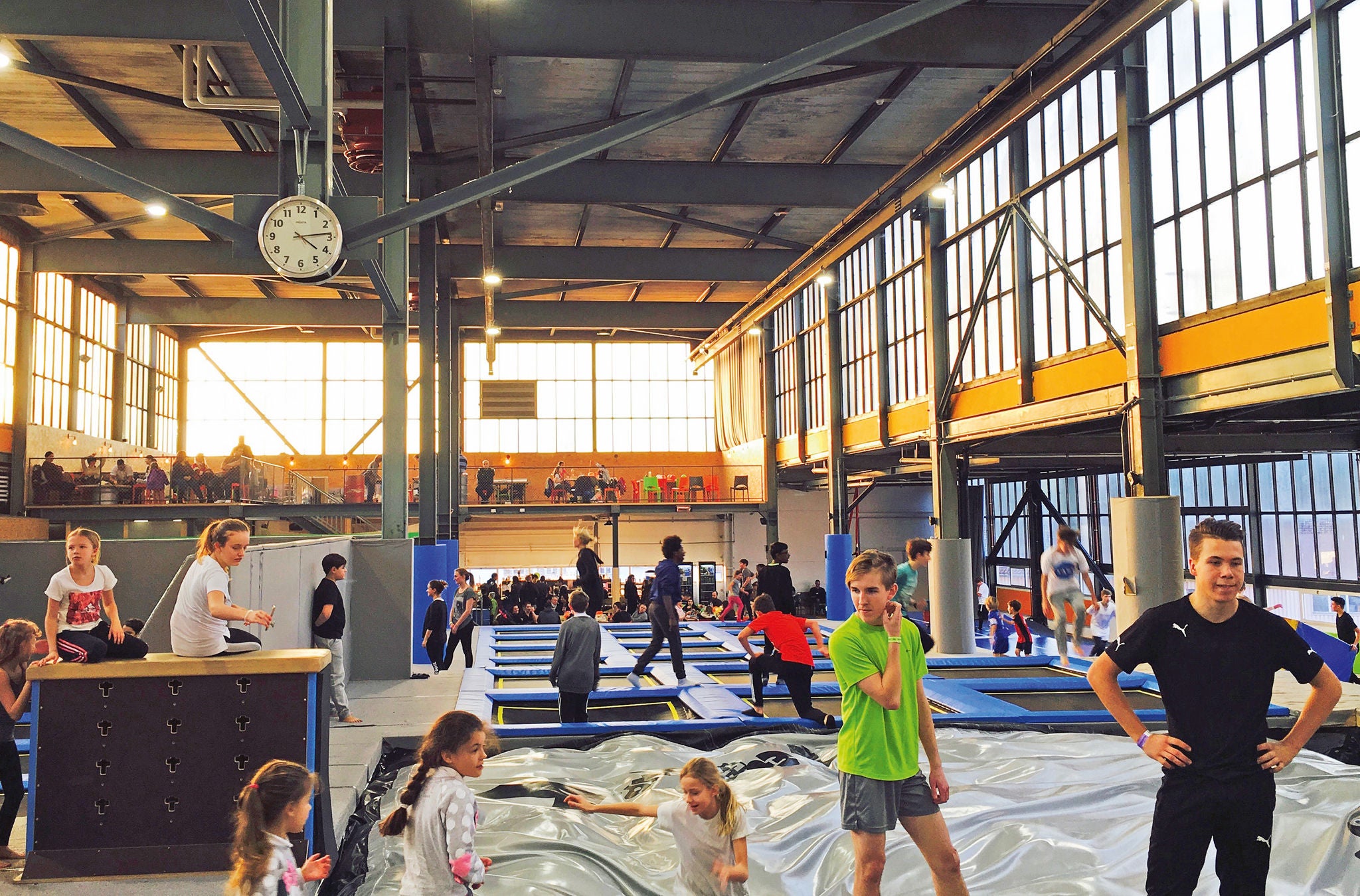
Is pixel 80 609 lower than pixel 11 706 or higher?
Result: higher

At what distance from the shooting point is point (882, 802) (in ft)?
13.8

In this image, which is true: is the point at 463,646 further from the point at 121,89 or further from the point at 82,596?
the point at 121,89

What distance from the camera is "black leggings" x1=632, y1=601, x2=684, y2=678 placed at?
38.5 feet

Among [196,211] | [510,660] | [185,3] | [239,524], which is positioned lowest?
[510,660]

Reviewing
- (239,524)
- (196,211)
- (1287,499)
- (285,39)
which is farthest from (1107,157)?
(1287,499)

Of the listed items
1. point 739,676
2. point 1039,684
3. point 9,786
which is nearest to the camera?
point 9,786

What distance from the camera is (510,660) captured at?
15703mm

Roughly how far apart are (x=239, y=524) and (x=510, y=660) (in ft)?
34.2

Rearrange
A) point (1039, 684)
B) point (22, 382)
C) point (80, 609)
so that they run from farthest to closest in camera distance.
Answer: point (22, 382) < point (1039, 684) < point (80, 609)

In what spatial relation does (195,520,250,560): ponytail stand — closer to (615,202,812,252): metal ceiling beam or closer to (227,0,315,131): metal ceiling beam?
(227,0,315,131): metal ceiling beam

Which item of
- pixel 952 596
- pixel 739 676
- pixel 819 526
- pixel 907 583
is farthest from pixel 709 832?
pixel 819 526

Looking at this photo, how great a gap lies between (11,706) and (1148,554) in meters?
10.6

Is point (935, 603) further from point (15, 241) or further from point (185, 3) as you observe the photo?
point (15, 241)

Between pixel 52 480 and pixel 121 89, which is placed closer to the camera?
pixel 121 89
